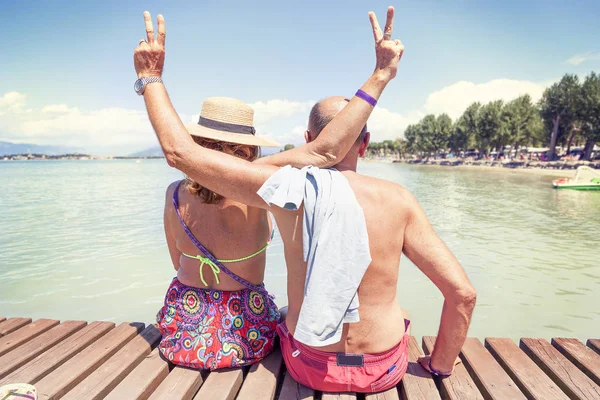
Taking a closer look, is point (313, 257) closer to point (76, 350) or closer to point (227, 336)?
point (227, 336)

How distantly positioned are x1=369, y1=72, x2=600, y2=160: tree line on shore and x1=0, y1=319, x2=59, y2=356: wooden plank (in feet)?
175

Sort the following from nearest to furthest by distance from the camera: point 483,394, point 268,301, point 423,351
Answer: point 483,394 → point 268,301 → point 423,351

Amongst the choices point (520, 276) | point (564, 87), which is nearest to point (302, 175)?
point (520, 276)

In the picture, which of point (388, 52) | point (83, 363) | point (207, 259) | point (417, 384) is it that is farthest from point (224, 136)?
Answer: point (417, 384)

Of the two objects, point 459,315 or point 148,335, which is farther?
point 148,335

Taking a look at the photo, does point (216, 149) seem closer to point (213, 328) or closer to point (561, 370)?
point (213, 328)

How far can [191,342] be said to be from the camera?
2162 mm

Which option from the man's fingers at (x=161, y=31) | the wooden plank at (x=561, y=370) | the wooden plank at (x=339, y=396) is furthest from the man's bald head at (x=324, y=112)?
the wooden plank at (x=561, y=370)

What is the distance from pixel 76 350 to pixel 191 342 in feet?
2.99

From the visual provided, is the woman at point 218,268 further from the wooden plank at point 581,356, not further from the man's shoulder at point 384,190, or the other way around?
the wooden plank at point 581,356

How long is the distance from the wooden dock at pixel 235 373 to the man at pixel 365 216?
0.55 feet

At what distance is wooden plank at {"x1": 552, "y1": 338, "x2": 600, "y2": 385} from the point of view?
2.26 m

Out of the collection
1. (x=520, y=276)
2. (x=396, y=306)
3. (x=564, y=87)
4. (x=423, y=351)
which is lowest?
(x=520, y=276)

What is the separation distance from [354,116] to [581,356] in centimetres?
231
